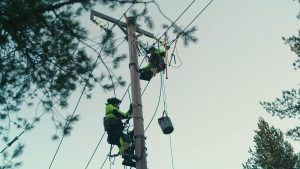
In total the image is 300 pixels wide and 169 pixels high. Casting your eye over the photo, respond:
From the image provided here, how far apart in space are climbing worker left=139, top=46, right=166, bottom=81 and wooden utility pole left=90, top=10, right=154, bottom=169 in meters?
0.49

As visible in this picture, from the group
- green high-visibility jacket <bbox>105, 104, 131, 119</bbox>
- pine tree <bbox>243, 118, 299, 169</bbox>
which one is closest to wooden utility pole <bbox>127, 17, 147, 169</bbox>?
green high-visibility jacket <bbox>105, 104, 131, 119</bbox>

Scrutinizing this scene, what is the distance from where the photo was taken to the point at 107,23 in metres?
7.55

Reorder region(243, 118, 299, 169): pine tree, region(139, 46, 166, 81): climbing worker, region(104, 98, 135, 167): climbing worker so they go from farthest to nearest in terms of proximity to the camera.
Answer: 1. region(243, 118, 299, 169): pine tree
2. region(139, 46, 166, 81): climbing worker
3. region(104, 98, 135, 167): climbing worker

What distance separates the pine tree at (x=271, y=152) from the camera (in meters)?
25.5

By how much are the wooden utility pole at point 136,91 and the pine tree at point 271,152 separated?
20.8 m

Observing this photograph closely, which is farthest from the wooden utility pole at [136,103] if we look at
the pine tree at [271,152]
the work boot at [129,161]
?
the pine tree at [271,152]

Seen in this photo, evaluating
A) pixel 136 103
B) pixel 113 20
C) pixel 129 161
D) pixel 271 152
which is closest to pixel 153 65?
pixel 113 20

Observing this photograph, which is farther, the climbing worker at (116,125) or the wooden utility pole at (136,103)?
the climbing worker at (116,125)

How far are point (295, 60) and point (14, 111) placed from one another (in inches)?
633

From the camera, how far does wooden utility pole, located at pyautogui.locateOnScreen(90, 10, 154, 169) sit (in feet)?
19.8

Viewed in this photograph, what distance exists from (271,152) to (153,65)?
20.5m

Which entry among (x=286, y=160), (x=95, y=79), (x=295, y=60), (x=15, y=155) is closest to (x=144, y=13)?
(x=95, y=79)

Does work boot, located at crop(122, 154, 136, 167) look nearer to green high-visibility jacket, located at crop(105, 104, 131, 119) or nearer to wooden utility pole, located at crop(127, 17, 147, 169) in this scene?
wooden utility pole, located at crop(127, 17, 147, 169)

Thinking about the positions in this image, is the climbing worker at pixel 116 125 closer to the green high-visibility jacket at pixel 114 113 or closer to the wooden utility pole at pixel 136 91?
the green high-visibility jacket at pixel 114 113
